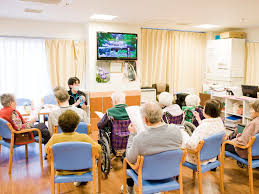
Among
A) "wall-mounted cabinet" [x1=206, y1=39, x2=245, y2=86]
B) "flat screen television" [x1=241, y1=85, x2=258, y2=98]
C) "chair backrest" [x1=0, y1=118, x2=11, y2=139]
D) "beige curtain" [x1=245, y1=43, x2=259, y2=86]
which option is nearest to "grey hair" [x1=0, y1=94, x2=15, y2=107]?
"chair backrest" [x1=0, y1=118, x2=11, y2=139]

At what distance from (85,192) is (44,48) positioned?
4.01 metres

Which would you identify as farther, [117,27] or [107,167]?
[117,27]

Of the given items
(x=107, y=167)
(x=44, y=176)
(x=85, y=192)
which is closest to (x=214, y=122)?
(x=107, y=167)

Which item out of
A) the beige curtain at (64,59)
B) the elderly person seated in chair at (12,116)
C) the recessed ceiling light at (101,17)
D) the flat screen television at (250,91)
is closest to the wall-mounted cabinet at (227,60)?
the flat screen television at (250,91)

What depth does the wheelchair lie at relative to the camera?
3451 millimetres

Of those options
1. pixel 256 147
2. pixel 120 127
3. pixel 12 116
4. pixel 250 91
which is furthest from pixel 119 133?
pixel 250 91

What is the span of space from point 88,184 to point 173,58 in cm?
514

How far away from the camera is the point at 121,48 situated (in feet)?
20.5

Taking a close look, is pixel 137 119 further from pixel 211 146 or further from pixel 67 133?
pixel 211 146

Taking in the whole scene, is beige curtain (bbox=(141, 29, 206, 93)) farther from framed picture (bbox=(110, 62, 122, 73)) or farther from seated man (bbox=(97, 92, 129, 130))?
seated man (bbox=(97, 92, 129, 130))

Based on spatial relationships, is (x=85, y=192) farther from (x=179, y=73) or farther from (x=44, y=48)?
(x=179, y=73)

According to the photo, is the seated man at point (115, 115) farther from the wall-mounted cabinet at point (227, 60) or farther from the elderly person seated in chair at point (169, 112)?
the wall-mounted cabinet at point (227, 60)

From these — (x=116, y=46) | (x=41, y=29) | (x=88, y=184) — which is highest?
(x=41, y=29)

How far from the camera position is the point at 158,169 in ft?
7.38
